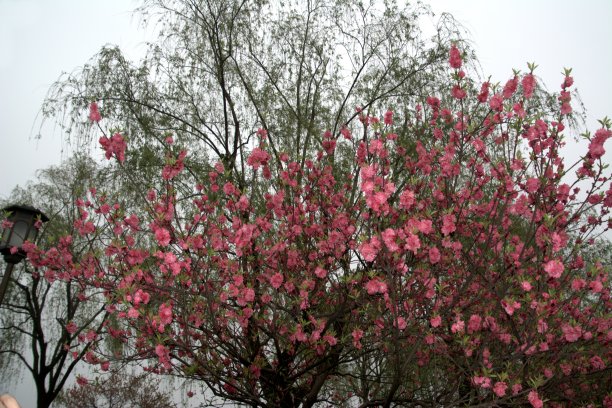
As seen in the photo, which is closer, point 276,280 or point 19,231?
point 276,280

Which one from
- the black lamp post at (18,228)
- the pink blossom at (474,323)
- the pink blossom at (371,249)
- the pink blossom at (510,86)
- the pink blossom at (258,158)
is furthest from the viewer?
the black lamp post at (18,228)

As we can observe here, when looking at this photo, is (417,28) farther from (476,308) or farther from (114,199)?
(114,199)

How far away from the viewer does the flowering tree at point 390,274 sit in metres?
3.14

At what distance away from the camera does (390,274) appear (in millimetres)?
2664

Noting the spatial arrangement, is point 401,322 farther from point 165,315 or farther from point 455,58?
point 455,58

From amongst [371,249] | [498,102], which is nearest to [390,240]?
[371,249]

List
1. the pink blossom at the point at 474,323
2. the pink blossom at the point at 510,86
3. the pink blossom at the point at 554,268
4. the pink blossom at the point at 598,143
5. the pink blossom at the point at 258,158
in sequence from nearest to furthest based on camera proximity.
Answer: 1. the pink blossom at the point at 554,268
2. the pink blossom at the point at 598,143
3. the pink blossom at the point at 510,86
4. the pink blossom at the point at 474,323
5. the pink blossom at the point at 258,158

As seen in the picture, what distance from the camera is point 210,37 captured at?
6.27 metres

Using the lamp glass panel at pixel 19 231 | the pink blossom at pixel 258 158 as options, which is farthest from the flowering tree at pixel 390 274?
→ the lamp glass panel at pixel 19 231

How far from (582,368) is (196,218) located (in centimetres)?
372

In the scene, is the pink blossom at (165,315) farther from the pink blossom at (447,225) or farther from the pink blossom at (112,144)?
the pink blossom at (447,225)

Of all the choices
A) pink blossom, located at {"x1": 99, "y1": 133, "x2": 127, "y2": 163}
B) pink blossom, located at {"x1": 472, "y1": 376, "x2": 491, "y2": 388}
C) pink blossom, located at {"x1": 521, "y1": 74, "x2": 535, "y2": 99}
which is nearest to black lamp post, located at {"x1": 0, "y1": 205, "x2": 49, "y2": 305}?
pink blossom, located at {"x1": 99, "y1": 133, "x2": 127, "y2": 163}

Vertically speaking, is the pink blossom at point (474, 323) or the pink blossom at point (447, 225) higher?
the pink blossom at point (447, 225)

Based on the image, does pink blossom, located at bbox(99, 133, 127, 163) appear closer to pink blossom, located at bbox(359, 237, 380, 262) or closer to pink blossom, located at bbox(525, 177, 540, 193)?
pink blossom, located at bbox(359, 237, 380, 262)
